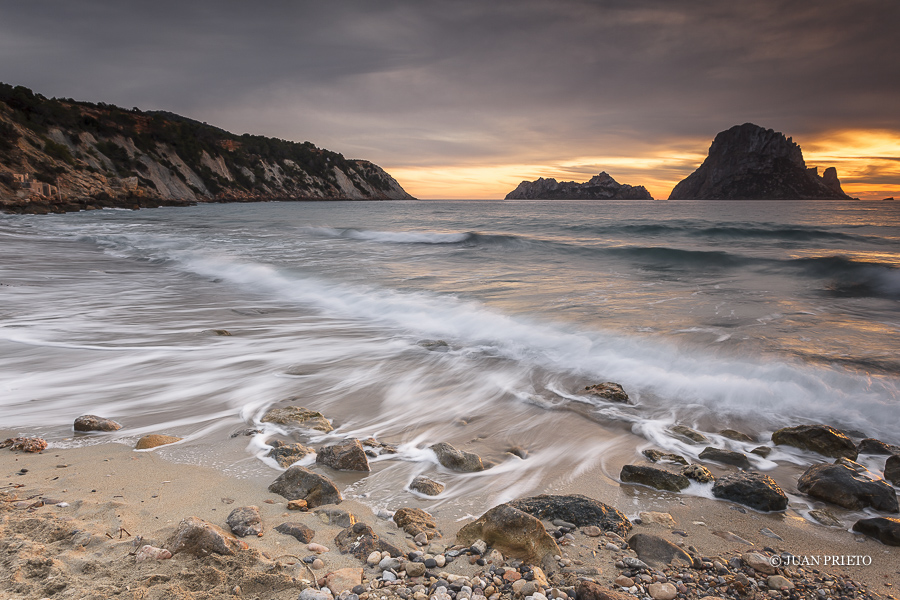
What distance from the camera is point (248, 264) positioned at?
36.8 feet

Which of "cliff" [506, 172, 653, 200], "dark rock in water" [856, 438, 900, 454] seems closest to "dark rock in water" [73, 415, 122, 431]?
"dark rock in water" [856, 438, 900, 454]

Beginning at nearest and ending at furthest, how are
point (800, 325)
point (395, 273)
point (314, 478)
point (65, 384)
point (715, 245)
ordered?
point (314, 478)
point (65, 384)
point (800, 325)
point (395, 273)
point (715, 245)

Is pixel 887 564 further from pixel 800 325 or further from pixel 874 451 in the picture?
pixel 800 325

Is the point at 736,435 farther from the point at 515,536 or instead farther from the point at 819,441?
the point at 515,536

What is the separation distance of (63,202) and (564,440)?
39.2 metres

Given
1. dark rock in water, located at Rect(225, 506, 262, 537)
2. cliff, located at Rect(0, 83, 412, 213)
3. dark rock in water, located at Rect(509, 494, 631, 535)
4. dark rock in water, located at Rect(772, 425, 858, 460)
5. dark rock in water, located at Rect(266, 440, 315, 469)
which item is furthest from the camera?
cliff, located at Rect(0, 83, 412, 213)

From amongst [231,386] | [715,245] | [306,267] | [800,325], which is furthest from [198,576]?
[715,245]

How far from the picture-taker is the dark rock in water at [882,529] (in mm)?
2018

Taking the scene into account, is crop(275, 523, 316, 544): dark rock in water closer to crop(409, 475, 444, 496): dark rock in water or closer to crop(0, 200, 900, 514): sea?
crop(0, 200, 900, 514): sea

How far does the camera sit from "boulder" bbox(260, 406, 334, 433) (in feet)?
10.1

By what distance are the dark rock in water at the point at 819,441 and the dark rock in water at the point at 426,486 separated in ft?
7.78

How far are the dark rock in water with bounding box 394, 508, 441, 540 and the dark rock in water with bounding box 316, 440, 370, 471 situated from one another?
517 millimetres

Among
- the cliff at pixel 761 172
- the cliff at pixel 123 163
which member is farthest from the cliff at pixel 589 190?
the cliff at pixel 123 163

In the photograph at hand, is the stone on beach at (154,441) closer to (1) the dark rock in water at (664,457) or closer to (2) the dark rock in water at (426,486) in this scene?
(2) the dark rock in water at (426,486)
